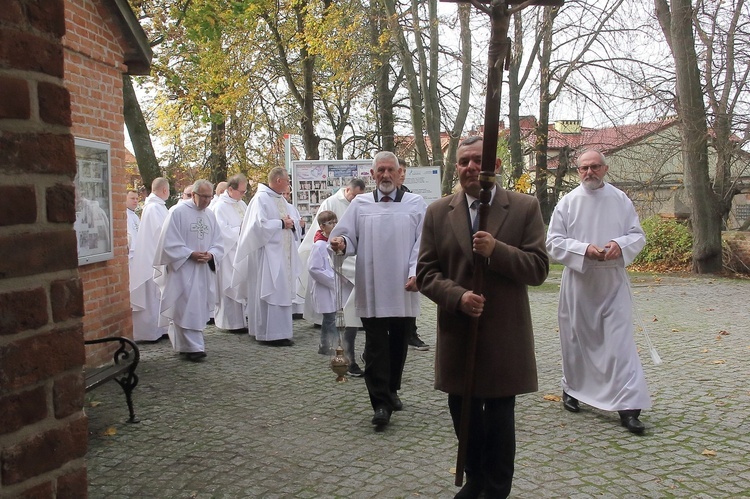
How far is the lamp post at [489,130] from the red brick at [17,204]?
2120 mm

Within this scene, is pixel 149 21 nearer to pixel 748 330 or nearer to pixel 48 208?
pixel 748 330

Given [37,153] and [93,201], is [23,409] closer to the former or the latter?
[37,153]

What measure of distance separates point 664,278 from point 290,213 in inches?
404

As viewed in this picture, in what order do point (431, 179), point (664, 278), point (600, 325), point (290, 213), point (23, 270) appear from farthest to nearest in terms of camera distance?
point (664, 278), point (431, 179), point (290, 213), point (600, 325), point (23, 270)

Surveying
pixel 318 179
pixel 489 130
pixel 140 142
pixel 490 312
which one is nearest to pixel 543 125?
pixel 318 179

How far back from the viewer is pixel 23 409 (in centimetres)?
155

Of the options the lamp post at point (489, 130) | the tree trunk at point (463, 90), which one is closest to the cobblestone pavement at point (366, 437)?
the lamp post at point (489, 130)

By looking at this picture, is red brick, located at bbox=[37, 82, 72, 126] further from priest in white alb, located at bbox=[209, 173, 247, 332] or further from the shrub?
the shrub

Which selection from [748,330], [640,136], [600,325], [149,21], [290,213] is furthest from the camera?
[640,136]

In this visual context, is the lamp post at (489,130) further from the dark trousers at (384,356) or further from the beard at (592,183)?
the beard at (592,183)

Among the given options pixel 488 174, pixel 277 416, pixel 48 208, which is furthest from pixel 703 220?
pixel 48 208

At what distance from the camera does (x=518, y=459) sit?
16.4 feet

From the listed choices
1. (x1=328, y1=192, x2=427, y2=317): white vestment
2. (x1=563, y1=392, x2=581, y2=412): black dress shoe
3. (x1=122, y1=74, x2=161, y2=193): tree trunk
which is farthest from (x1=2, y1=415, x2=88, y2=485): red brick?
(x1=122, y1=74, x2=161, y2=193): tree trunk

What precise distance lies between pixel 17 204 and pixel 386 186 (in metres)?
4.70
